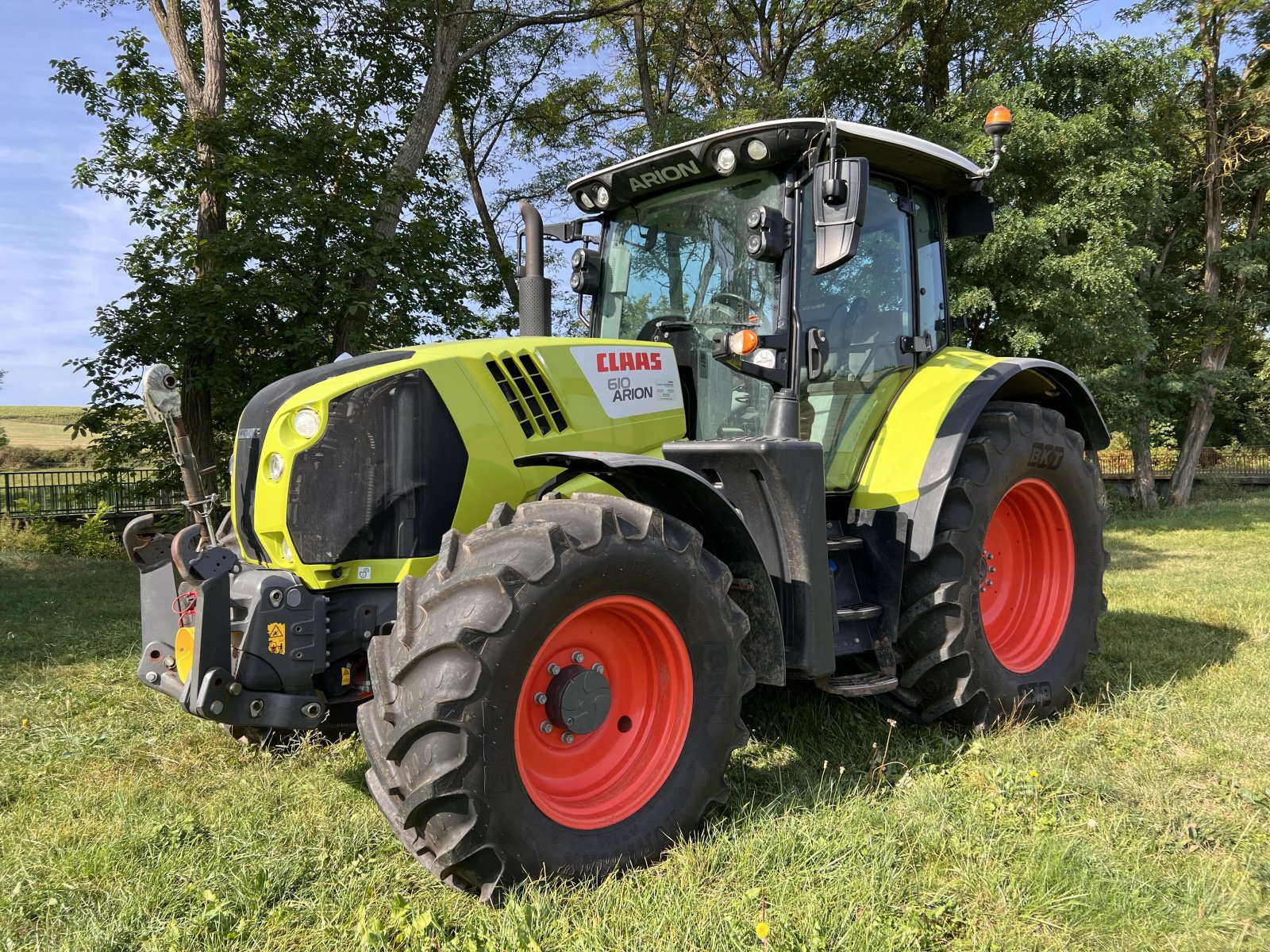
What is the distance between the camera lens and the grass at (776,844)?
233cm

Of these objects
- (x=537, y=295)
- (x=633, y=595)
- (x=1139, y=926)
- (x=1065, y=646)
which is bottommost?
(x=1139, y=926)

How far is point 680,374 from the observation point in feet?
12.3

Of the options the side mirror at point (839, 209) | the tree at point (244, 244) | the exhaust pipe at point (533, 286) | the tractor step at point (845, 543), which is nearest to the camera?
the side mirror at point (839, 209)

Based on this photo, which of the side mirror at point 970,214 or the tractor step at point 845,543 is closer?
the tractor step at point 845,543

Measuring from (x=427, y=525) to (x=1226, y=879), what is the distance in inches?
104

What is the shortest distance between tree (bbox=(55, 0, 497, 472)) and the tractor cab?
6042mm

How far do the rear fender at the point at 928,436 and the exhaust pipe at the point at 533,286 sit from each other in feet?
5.26

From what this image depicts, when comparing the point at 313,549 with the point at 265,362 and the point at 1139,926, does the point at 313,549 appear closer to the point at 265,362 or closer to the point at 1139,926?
the point at 1139,926

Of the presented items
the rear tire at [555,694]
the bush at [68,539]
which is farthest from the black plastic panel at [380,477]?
the bush at [68,539]

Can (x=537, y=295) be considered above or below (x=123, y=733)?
above

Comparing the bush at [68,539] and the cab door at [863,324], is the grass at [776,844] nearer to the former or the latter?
the cab door at [863,324]

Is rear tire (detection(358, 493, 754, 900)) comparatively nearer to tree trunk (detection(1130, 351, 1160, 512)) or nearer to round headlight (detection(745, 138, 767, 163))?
round headlight (detection(745, 138, 767, 163))

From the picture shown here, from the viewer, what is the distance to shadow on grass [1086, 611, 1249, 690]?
15.6 feet

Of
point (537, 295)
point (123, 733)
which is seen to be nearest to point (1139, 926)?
point (537, 295)
